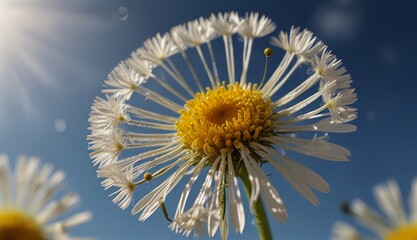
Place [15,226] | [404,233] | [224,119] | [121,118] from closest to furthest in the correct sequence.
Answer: [404,233]
[15,226]
[224,119]
[121,118]

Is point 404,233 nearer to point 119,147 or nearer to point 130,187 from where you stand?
point 130,187

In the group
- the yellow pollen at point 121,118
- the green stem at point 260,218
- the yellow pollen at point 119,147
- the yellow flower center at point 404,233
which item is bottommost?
the yellow flower center at point 404,233

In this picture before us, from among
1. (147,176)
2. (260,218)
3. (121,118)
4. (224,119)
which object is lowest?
(260,218)

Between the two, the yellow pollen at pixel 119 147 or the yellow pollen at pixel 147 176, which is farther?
the yellow pollen at pixel 119 147

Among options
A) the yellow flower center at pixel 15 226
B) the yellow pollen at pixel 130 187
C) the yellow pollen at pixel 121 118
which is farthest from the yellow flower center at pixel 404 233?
the yellow pollen at pixel 121 118

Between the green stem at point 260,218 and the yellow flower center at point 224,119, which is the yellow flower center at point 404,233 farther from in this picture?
the yellow flower center at point 224,119

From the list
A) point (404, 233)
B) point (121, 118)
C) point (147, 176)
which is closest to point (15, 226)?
point (404, 233)
